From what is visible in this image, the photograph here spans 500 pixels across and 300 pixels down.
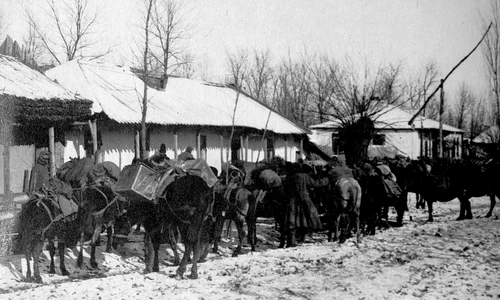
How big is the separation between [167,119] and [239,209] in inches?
483

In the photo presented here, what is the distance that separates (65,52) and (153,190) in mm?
33756

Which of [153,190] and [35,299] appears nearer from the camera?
[35,299]

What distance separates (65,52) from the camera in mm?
40250

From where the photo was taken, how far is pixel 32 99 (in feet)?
50.5

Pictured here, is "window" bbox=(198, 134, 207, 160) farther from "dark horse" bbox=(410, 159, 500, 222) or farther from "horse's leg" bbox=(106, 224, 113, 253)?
"horse's leg" bbox=(106, 224, 113, 253)

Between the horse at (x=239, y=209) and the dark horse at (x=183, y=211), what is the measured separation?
250cm

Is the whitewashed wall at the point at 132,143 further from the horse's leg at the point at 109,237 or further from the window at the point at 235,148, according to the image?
the horse's leg at the point at 109,237

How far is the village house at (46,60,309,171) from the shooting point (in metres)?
21.3

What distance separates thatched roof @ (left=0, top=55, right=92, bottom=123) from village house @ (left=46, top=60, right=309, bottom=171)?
2380mm

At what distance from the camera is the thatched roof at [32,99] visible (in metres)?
15.0

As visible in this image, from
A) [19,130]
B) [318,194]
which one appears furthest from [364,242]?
[19,130]

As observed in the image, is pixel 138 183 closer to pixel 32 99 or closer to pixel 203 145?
pixel 32 99

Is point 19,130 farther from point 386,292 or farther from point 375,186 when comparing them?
point 386,292

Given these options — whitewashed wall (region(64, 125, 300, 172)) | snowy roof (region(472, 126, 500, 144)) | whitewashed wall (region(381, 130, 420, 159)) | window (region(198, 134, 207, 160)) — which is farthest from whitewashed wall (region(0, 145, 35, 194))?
whitewashed wall (region(381, 130, 420, 159))
